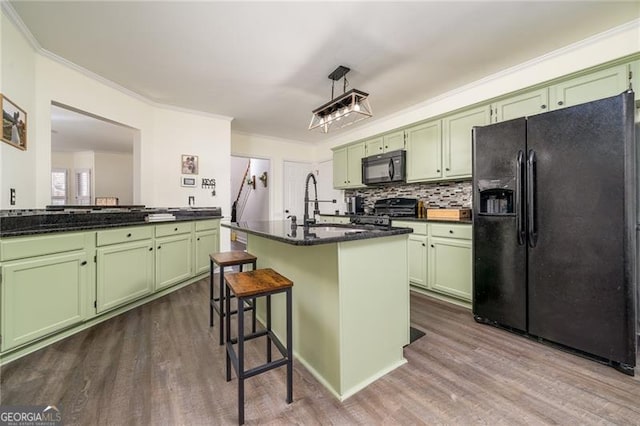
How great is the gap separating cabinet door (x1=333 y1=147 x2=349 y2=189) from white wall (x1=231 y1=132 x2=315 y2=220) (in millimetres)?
1185

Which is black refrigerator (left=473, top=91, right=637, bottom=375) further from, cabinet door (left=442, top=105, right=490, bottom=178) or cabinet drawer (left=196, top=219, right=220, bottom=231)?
cabinet drawer (left=196, top=219, right=220, bottom=231)

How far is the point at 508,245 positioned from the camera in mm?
2137

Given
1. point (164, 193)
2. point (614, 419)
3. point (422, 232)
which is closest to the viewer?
point (614, 419)

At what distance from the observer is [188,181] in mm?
3947

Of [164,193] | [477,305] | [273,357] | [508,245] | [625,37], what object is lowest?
[273,357]

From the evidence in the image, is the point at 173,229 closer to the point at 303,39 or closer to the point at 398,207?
the point at 303,39

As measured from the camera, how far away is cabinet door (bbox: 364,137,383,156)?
4.02 metres

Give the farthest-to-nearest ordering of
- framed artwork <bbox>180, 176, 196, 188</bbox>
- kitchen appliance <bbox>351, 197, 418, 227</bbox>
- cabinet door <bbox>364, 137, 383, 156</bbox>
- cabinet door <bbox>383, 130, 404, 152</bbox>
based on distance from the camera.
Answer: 1. cabinet door <bbox>364, 137, 383, 156</bbox>
2. framed artwork <bbox>180, 176, 196, 188</bbox>
3. cabinet door <bbox>383, 130, 404, 152</bbox>
4. kitchen appliance <bbox>351, 197, 418, 227</bbox>

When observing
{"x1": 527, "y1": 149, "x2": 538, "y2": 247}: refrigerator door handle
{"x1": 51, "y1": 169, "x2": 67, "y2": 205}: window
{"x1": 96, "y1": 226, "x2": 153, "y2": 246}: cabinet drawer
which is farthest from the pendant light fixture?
{"x1": 51, "y1": 169, "x2": 67, "y2": 205}: window

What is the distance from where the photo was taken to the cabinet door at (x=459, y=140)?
9.25 feet

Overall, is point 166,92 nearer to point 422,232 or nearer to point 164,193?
point 164,193

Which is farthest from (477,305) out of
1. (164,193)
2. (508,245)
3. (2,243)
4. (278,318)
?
(164,193)

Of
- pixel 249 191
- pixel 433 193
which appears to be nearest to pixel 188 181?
pixel 249 191

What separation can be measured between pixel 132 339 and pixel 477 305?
298cm
